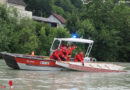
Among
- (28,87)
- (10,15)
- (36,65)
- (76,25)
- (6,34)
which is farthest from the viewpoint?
(76,25)

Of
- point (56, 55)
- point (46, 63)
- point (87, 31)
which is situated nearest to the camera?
point (46, 63)

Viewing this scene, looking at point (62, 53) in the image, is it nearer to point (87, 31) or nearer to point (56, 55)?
point (56, 55)

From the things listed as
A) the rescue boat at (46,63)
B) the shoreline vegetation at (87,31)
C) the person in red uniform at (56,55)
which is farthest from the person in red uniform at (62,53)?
the shoreline vegetation at (87,31)

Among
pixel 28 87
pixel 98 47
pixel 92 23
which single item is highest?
pixel 28 87

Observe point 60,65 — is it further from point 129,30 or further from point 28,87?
point 129,30

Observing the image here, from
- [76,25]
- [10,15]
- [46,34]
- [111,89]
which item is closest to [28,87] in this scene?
[111,89]

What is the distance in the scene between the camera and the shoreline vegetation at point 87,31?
44031mm

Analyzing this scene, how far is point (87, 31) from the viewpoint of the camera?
1989 inches

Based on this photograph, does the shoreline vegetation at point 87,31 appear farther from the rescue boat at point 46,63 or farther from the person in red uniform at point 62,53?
the person in red uniform at point 62,53

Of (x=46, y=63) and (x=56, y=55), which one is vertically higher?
(x=56, y=55)

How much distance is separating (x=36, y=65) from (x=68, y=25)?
32647mm

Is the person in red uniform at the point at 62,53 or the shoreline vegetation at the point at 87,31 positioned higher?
the person in red uniform at the point at 62,53

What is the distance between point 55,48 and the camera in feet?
85.4

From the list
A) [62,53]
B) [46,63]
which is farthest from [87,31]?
[46,63]
